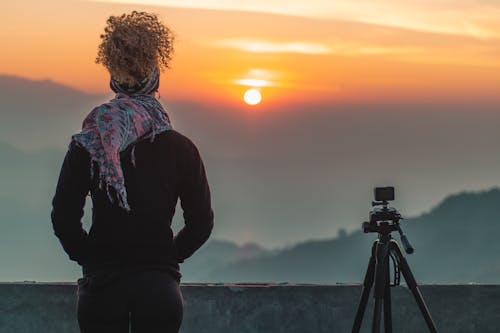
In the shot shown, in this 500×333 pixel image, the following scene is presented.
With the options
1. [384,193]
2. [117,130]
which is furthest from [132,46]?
[384,193]

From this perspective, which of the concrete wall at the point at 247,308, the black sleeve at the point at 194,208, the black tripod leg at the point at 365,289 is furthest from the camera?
the concrete wall at the point at 247,308

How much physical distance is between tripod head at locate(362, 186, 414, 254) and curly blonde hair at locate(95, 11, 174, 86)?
2058 millimetres

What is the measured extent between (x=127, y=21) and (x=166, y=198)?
2.50ft

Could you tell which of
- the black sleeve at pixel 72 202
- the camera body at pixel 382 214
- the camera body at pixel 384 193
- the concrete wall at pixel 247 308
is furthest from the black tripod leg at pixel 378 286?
the black sleeve at pixel 72 202

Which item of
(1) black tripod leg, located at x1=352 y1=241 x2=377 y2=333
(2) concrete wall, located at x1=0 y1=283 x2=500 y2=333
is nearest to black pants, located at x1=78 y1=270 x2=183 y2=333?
(1) black tripod leg, located at x1=352 y1=241 x2=377 y2=333

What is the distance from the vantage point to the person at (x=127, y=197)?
5219mm

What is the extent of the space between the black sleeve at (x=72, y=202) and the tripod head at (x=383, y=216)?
2242 millimetres

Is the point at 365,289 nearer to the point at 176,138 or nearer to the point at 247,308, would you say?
the point at 247,308

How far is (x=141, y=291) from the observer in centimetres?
523

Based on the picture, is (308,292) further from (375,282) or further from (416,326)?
(375,282)

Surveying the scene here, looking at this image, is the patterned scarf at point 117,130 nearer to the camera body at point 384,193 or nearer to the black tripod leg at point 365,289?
the camera body at point 384,193

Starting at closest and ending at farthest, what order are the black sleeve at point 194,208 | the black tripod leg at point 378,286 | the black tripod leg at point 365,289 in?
the black sleeve at point 194,208 → the black tripod leg at point 378,286 → the black tripod leg at point 365,289

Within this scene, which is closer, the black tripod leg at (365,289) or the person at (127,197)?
the person at (127,197)

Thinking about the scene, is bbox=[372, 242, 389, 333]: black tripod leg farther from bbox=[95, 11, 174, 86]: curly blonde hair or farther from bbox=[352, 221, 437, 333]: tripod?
bbox=[95, 11, 174, 86]: curly blonde hair
